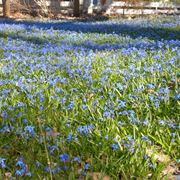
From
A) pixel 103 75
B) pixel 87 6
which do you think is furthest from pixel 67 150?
pixel 87 6

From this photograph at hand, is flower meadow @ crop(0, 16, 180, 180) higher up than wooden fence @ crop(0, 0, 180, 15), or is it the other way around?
wooden fence @ crop(0, 0, 180, 15)

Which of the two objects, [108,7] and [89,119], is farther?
[108,7]

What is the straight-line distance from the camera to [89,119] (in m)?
3.74

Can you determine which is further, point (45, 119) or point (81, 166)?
point (45, 119)

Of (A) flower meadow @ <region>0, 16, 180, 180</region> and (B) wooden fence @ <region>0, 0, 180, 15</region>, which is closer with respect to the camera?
(A) flower meadow @ <region>0, 16, 180, 180</region>

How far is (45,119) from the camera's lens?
3.83 meters

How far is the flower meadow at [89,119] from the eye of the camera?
9.34 feet

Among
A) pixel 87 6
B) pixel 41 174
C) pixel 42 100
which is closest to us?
pixel 41 174

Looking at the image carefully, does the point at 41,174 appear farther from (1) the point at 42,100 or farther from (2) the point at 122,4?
(2) the point at 122,4

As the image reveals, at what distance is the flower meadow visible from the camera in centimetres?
285

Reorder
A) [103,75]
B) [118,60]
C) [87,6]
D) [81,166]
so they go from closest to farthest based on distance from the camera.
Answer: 1. [81,166]
2. [103,75]
3. [118,60]
4. [87,6]

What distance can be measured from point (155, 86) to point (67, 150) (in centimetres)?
207

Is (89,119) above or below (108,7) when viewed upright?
below

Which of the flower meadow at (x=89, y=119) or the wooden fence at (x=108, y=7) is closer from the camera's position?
the flower meadow at (x=89, y=119)
